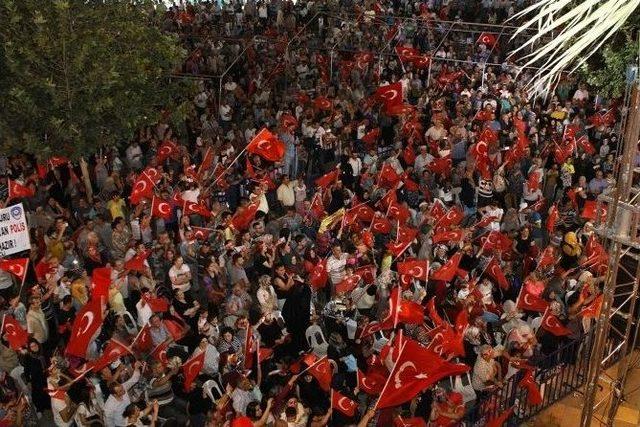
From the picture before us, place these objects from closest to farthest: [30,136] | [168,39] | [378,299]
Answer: [378,299] → [30,136] → [168,39]

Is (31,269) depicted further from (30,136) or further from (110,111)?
(110,111)

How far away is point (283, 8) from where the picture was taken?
25719 mm

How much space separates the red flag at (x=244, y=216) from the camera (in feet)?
40.1

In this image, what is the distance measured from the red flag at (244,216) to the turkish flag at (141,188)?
153cm

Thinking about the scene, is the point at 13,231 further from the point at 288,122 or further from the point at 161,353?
the point at 288,122

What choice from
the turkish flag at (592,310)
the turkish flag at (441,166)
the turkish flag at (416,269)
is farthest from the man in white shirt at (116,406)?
the turkish flag at (441,166)

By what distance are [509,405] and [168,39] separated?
9.46 meters

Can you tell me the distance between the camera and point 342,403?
8.31 m

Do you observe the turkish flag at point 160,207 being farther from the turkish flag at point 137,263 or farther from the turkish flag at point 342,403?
the turkish flag at point 342,403

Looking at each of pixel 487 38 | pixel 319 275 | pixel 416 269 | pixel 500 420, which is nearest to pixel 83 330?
pixel 319 275

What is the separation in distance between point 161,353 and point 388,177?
21.3ft

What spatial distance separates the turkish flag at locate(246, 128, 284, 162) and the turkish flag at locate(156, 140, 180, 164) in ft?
6.70

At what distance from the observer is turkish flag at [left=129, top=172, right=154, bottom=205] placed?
12.4m

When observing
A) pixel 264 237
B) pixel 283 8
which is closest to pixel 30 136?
pixel 264 237
